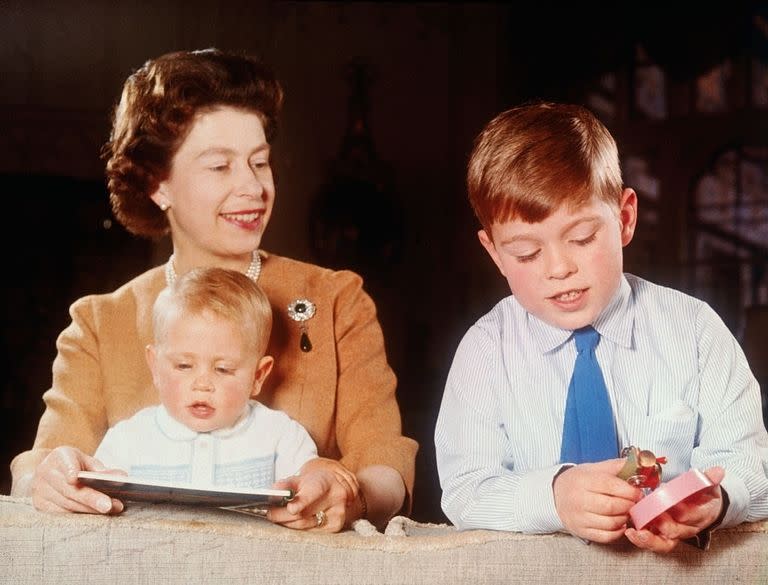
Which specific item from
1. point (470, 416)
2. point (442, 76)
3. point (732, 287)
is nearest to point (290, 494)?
point (470, 416)

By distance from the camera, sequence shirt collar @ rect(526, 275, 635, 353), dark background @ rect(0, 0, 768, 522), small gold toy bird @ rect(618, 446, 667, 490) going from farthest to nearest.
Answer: dark background @ rect(0, 0, 768, 522)
shirt collar @ rect(526, 275, 635, 353)
small gold toy bird @ rect(618, 446, 667, 490)

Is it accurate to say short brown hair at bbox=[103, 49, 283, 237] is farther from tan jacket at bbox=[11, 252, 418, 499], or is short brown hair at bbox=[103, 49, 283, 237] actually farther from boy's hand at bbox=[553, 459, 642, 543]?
boy's hand at bbox=[553, 459, 642, 543]

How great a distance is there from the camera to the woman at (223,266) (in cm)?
131

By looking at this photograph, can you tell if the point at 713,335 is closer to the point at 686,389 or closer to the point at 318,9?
the point at 686,389

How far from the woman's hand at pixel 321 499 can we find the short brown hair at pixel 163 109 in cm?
42

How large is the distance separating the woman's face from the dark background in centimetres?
7

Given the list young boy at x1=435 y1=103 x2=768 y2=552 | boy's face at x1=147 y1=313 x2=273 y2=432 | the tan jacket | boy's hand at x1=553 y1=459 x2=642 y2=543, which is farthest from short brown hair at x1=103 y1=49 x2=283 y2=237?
boy's hand at x1=553 y1=459 x2=642 y2=543

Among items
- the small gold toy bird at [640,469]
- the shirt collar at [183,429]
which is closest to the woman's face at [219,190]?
the shirt collar at [183,429]

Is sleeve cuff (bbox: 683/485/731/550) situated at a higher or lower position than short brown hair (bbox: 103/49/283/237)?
lower

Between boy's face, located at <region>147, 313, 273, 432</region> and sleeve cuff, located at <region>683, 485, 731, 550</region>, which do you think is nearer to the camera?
sleeve cuff, located at <region>683, 485, 731, 550</region>

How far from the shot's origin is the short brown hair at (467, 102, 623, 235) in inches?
42.8

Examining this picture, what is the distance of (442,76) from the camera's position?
1681mm

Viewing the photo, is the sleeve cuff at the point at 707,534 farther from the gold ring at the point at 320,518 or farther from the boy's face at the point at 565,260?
the gold ring at the point at 320,518

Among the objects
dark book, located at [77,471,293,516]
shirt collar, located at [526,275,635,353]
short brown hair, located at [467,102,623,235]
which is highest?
short brown hair, located at [467,102,623,235]
